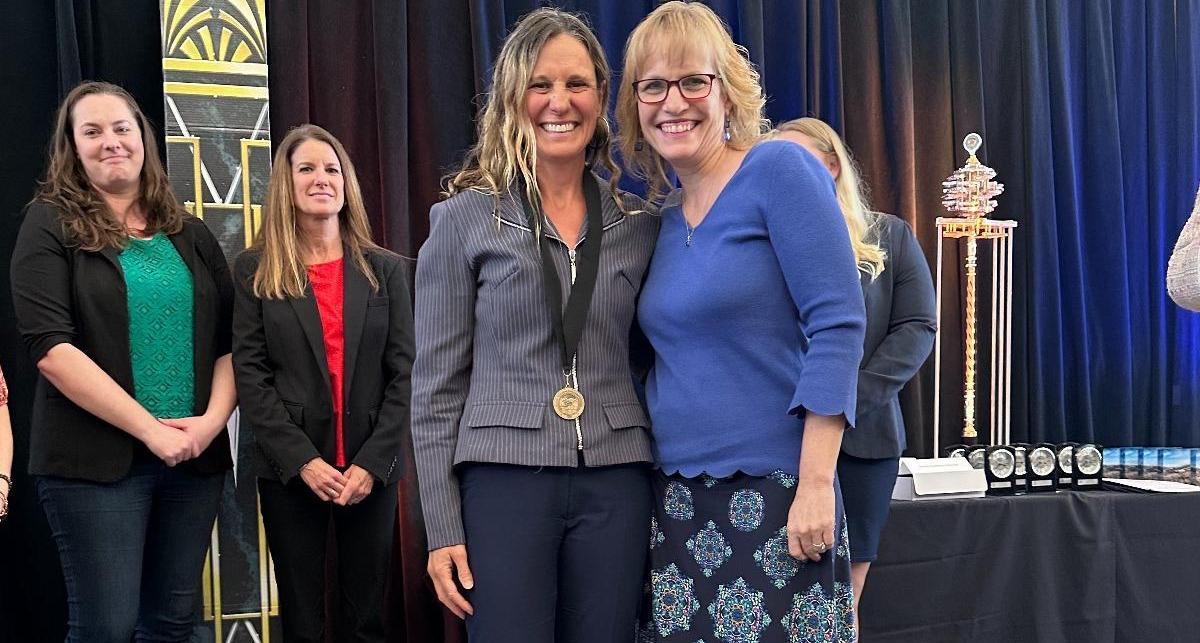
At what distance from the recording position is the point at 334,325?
2.47 m

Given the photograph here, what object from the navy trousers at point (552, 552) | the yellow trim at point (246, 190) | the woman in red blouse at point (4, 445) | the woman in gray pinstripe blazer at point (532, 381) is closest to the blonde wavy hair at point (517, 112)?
the woman in gray pinstripe blazer at point (532, 381)

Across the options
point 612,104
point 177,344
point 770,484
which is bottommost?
point 770,484

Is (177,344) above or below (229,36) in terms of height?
below

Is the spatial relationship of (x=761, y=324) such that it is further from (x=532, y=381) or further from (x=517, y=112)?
(x=517, y=112)

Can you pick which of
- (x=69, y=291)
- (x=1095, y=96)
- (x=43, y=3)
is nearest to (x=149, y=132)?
(x=69, y=291)

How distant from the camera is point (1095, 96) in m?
4.03

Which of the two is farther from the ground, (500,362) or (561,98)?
(561,98)

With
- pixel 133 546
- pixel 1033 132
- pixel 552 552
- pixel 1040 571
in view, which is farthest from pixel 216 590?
pixel 1033 132

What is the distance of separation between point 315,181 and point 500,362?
1305 millimetres

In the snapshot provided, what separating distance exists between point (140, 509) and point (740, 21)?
103 inches

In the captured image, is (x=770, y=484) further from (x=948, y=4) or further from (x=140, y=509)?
(x=948, y=4)

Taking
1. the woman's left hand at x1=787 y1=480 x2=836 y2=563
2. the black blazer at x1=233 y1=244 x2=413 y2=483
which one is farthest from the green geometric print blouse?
the woman's left hand at x1=787 y1=480 x2=836 y2=563

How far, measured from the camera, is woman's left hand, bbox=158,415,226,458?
2.22 meters

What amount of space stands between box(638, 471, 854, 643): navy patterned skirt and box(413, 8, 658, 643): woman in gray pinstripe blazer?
6 cm
